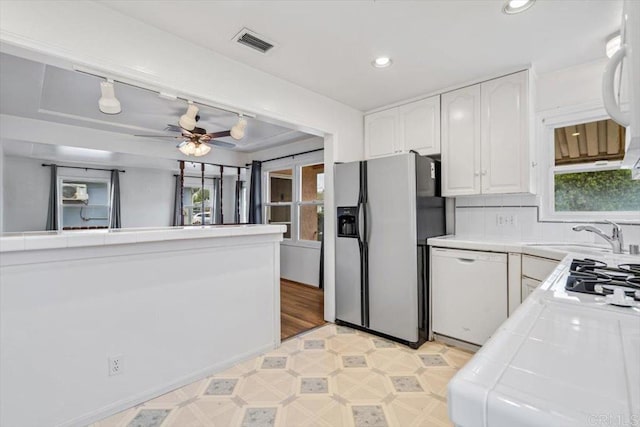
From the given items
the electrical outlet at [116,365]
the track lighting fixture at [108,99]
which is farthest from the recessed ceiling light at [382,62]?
the electrical outlet at [116,365]

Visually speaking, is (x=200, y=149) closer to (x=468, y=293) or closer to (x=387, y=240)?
(x=387, y=240)

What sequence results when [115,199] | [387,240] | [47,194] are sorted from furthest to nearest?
[115,199] < [47,194] < [387,240]

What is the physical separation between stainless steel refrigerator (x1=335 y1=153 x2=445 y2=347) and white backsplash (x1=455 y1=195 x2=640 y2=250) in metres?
0.24

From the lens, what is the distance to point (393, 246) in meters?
2.76

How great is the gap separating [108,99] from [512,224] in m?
3.31

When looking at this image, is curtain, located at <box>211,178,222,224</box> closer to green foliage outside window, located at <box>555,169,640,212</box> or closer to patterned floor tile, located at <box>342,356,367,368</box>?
patterned floor tile, located at <box>342,356,367,368</box>

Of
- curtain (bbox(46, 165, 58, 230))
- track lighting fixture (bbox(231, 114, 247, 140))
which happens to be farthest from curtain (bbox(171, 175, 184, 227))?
track lighting fixture (bbox(231, 114, 247, 140))

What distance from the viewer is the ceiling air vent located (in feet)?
6.71

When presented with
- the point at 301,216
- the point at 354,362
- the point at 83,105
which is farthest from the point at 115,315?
the point at 301,216

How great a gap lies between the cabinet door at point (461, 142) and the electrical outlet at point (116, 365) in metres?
2.87

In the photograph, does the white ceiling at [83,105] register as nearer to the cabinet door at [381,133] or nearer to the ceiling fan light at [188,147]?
the ceiling fan light at [188,147]

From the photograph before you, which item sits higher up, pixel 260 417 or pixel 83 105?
pixel 83 105

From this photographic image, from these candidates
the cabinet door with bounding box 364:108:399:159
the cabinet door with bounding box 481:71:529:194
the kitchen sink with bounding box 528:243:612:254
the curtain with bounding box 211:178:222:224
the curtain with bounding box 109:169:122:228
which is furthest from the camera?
the curtain with bounding box 211:178:222:224

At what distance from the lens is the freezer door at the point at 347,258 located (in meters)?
3.01
